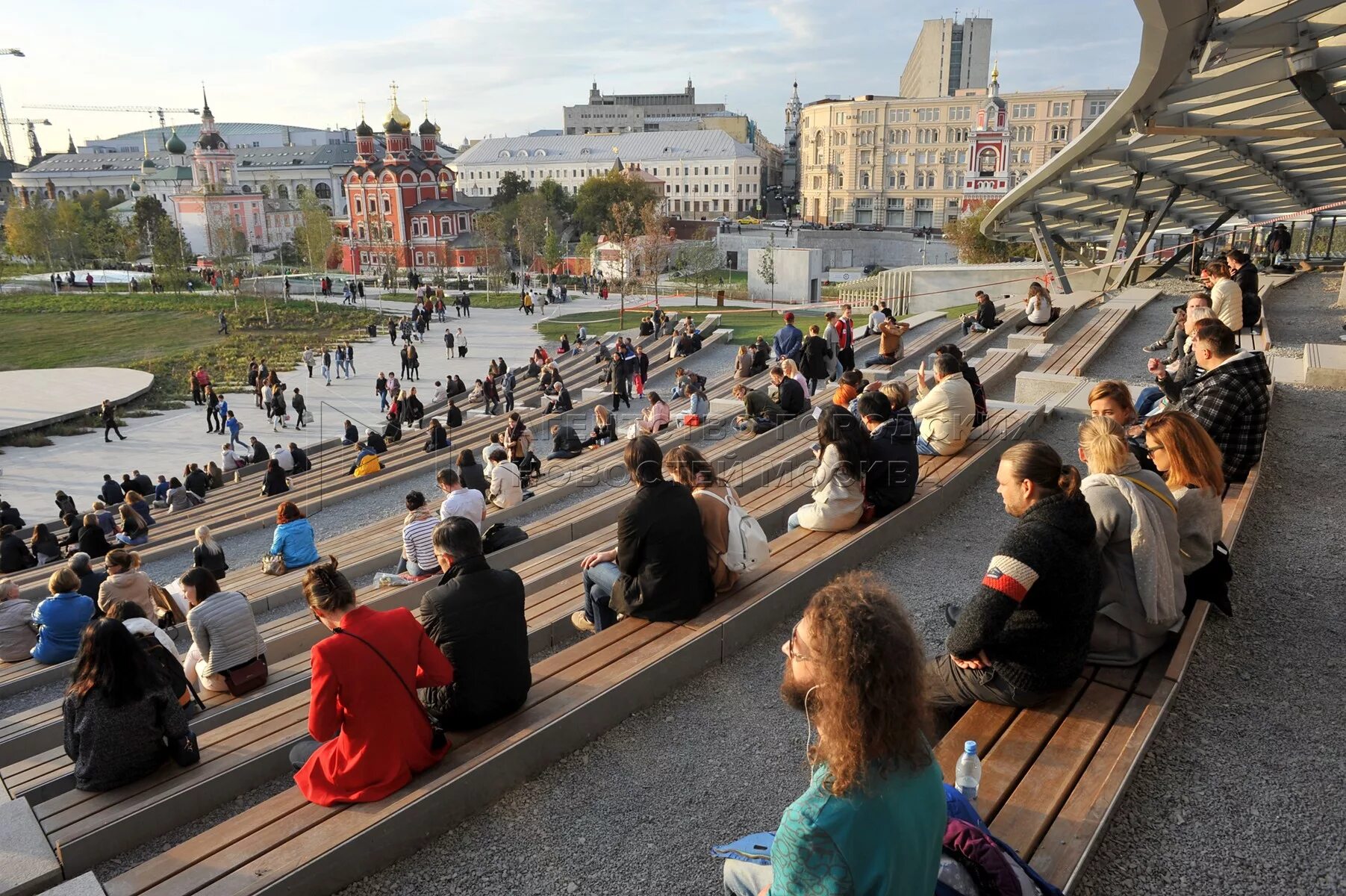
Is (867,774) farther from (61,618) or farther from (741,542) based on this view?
(61,618)

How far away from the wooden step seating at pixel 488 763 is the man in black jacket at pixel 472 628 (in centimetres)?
16

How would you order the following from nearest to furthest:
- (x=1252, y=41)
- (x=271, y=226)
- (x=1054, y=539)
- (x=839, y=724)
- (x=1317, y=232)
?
(x=839, y=724) → (x=1054, y=539) → (x=1252, y=41) → (x=1317, y=232) → (x=271, y=226)

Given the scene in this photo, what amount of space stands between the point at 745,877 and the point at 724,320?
130 ft

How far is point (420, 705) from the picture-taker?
362 centimetres

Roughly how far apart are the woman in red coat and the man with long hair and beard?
1.99 m

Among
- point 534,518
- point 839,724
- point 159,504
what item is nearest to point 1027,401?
point 534,518

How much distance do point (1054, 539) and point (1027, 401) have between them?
781 cm

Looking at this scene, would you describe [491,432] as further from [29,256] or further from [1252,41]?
[29,256]

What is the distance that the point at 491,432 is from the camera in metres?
17.8

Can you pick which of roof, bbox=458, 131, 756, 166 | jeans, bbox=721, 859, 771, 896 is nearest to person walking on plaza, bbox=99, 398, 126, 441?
jeans, bbox=721, 859, 771, 896

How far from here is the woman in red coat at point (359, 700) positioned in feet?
11.2

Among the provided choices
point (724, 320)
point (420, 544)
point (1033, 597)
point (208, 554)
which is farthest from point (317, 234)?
point (1033, 597)

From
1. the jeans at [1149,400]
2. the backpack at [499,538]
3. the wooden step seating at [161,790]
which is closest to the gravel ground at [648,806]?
the wooden step seating at [161,790]

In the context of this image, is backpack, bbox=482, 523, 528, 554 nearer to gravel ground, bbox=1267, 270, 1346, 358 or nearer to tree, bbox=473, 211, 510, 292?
gravel ground, bbox=1267, 270, 1346, 358
